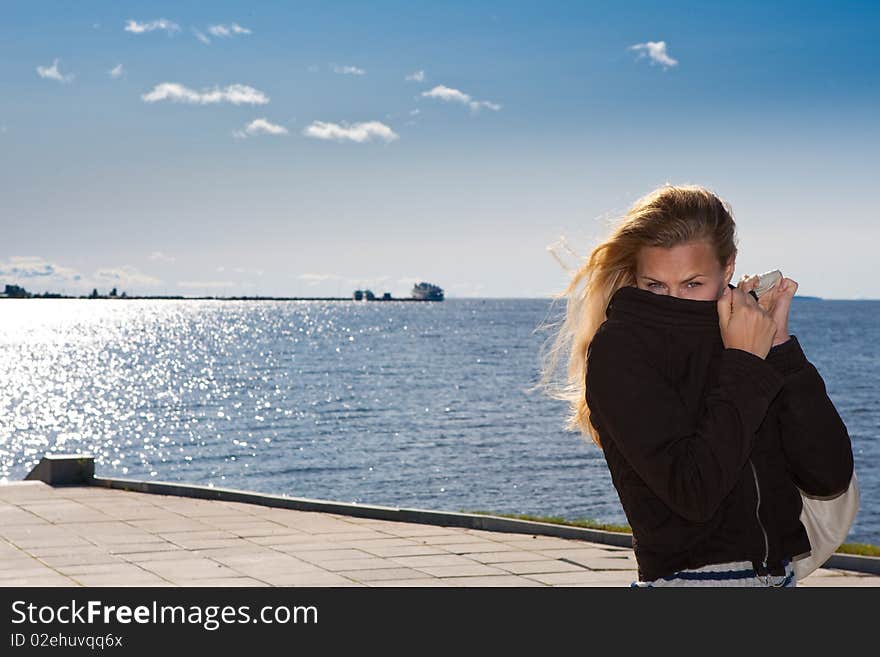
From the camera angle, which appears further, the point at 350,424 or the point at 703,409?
the point at 350,424

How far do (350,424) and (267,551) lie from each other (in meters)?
34.7

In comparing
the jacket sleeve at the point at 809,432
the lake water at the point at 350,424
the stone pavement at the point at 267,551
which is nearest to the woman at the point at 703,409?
the jacket sleeve at the point at 809,432

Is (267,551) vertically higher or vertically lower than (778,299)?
lower

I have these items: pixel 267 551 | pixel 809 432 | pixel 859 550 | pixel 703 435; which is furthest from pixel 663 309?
pixel 859 550

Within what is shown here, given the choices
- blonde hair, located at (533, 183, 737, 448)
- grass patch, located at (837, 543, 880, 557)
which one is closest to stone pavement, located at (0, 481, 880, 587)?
grass patch, located at (837, 543, 880, 557)

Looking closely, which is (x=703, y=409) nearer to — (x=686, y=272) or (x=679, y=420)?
(x=679, y=420)

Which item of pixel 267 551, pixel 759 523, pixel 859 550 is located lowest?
pixel 267 551

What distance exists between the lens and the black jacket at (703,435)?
2105 millimetres

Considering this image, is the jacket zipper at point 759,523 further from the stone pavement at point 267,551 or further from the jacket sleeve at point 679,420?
the stone pavement at point 267,551

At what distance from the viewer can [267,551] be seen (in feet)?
27.9

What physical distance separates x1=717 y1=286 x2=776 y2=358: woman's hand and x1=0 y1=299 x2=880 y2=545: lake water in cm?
2089

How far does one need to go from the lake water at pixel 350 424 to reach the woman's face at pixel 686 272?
20.8m

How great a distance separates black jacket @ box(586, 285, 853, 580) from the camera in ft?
6.91
